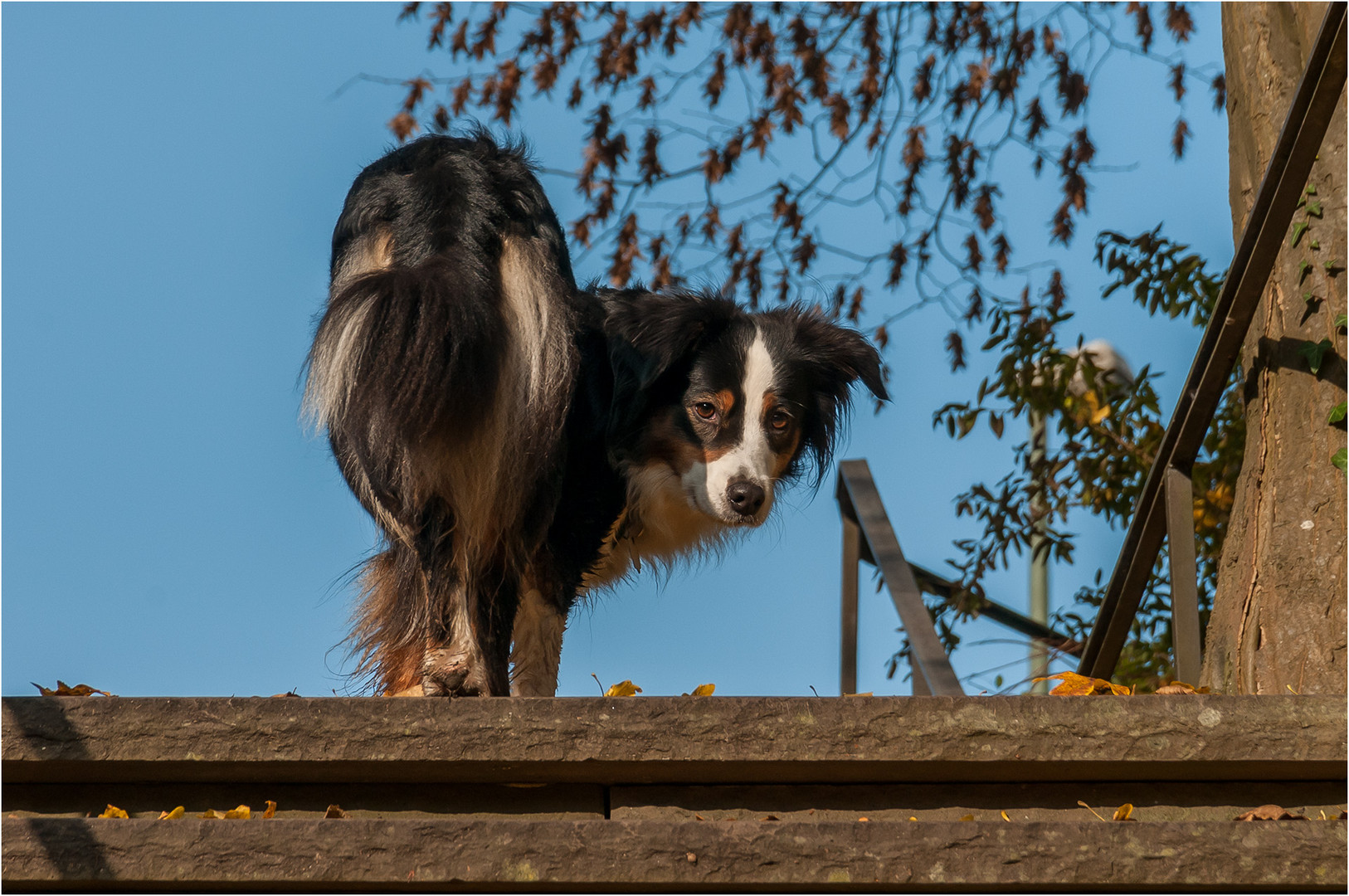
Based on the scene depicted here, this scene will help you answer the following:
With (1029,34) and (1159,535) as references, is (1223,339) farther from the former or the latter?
(1029,34)

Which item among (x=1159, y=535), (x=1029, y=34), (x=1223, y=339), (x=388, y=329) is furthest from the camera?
(x=1029, y=34)

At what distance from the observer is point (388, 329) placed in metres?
2.74

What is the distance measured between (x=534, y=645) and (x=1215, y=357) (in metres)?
1.89

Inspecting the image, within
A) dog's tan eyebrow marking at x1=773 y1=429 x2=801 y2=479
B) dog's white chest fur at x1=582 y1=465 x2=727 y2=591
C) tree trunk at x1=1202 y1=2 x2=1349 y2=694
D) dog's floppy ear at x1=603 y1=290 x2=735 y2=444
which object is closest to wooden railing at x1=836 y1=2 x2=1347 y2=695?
tree trunk at x1=1202 y1=2 x2=1349 y2=694

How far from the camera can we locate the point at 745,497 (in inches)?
144

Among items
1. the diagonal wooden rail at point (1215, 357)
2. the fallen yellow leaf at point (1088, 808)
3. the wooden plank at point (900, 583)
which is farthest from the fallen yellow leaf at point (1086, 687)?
the diagonal wooden rail at point (1215, 357)

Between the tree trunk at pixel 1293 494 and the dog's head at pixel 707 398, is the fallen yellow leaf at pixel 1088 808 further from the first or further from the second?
the dog's head at pixel 707 398

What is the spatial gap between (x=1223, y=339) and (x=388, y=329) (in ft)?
6.51

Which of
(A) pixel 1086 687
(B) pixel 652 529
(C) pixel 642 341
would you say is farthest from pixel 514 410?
(A) pixel 1086 687

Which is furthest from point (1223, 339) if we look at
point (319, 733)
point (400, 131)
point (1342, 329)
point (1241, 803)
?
point (400, 131)

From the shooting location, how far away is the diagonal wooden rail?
300 cm

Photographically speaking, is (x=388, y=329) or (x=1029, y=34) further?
(x=1029, y=34)

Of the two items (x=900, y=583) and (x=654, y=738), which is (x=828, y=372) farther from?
(x=654, y=738)

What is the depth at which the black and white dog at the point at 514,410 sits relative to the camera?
280cm
